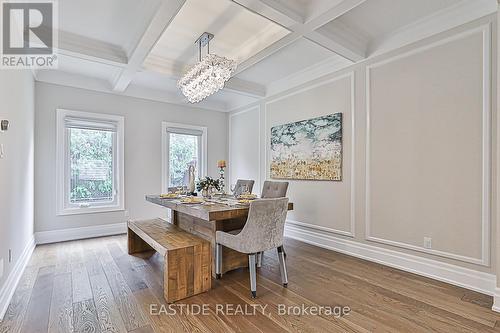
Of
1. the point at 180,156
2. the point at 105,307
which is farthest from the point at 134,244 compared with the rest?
the point at 180,156

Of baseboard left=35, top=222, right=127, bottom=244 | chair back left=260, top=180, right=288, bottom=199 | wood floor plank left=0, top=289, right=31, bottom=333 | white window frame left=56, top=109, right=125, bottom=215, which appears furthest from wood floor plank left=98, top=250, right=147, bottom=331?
chair back left=260, top=180, right=288, bottom=199

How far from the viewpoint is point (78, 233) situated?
14.3ft

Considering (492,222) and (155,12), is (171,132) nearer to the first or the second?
(155,12)

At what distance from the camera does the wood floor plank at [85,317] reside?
188 centimetres

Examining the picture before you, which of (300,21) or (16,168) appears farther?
(16,168)

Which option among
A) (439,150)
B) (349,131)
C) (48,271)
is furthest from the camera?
(349,131)

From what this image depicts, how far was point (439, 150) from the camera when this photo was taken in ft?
9.07

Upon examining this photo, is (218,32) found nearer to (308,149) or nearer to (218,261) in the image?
(308,149)

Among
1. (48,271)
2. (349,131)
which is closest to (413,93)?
(349,131)

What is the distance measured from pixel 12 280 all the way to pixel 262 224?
97.3 inches

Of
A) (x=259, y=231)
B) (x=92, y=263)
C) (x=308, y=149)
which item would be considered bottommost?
(x=92, y=263)

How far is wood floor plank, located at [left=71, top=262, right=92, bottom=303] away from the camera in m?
2.37

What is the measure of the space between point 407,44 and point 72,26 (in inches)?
153
